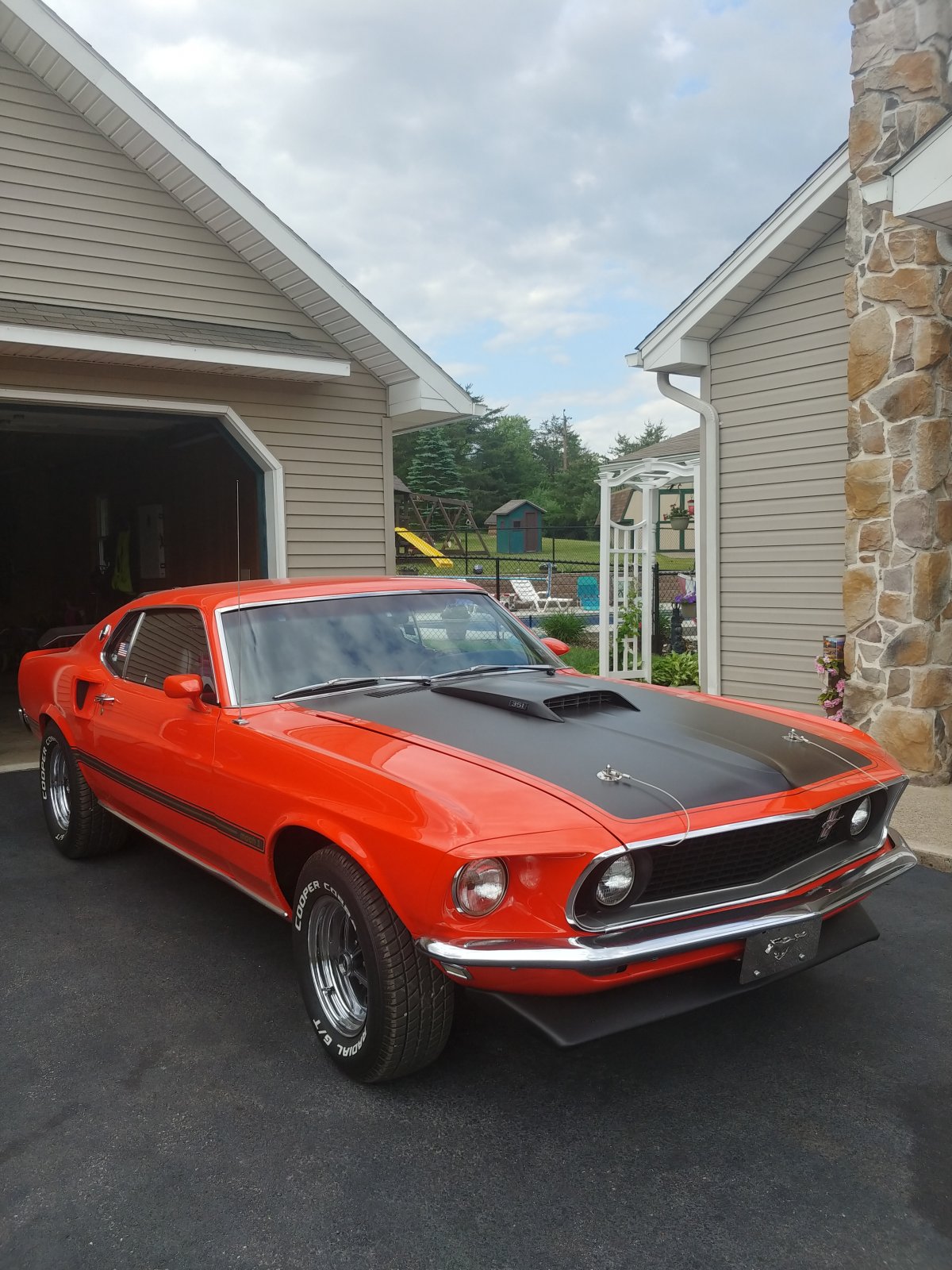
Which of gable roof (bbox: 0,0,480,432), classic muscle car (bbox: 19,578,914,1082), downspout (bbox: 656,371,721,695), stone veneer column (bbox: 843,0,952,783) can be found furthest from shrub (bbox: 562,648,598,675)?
classic muscle car (bbox: 19,578,914,1082)

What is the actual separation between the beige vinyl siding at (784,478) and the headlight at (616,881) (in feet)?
21.2

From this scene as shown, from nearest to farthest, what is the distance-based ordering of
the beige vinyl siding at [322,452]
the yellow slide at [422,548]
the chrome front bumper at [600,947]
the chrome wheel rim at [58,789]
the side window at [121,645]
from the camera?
the chrome front bumper at [600,947]
the side window at [121,645]
the chrome wheel rim at [58,789]
the beige vinyl siding at [322,452]
the yellow slide at [422,548]

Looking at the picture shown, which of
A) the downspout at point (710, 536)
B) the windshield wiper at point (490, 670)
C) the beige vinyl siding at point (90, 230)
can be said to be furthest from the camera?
the downspout at point (710, 536)

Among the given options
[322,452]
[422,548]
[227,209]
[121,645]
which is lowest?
[121,645]

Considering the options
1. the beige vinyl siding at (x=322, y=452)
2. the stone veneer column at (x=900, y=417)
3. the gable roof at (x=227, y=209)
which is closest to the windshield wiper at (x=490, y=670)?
the stone veneer column at (x=900, y=417)

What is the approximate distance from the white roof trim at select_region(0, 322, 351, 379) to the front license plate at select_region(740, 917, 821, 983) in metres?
6.61

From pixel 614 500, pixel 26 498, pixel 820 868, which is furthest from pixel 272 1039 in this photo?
pixel 614 500

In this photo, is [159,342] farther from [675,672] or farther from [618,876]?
[675,672]

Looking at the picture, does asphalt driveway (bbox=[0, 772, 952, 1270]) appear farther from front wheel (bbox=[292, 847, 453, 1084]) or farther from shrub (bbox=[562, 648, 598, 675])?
shrub (bbox=[562, 648, 598, 675])

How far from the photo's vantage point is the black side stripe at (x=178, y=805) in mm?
3510

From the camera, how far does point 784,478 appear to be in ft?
29.0

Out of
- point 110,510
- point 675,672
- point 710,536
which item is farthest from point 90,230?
point 675,672

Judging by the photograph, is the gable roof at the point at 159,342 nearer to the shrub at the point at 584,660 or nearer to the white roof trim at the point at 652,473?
the white roof trim at the point at 652,473

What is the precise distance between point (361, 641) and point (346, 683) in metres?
0.26
